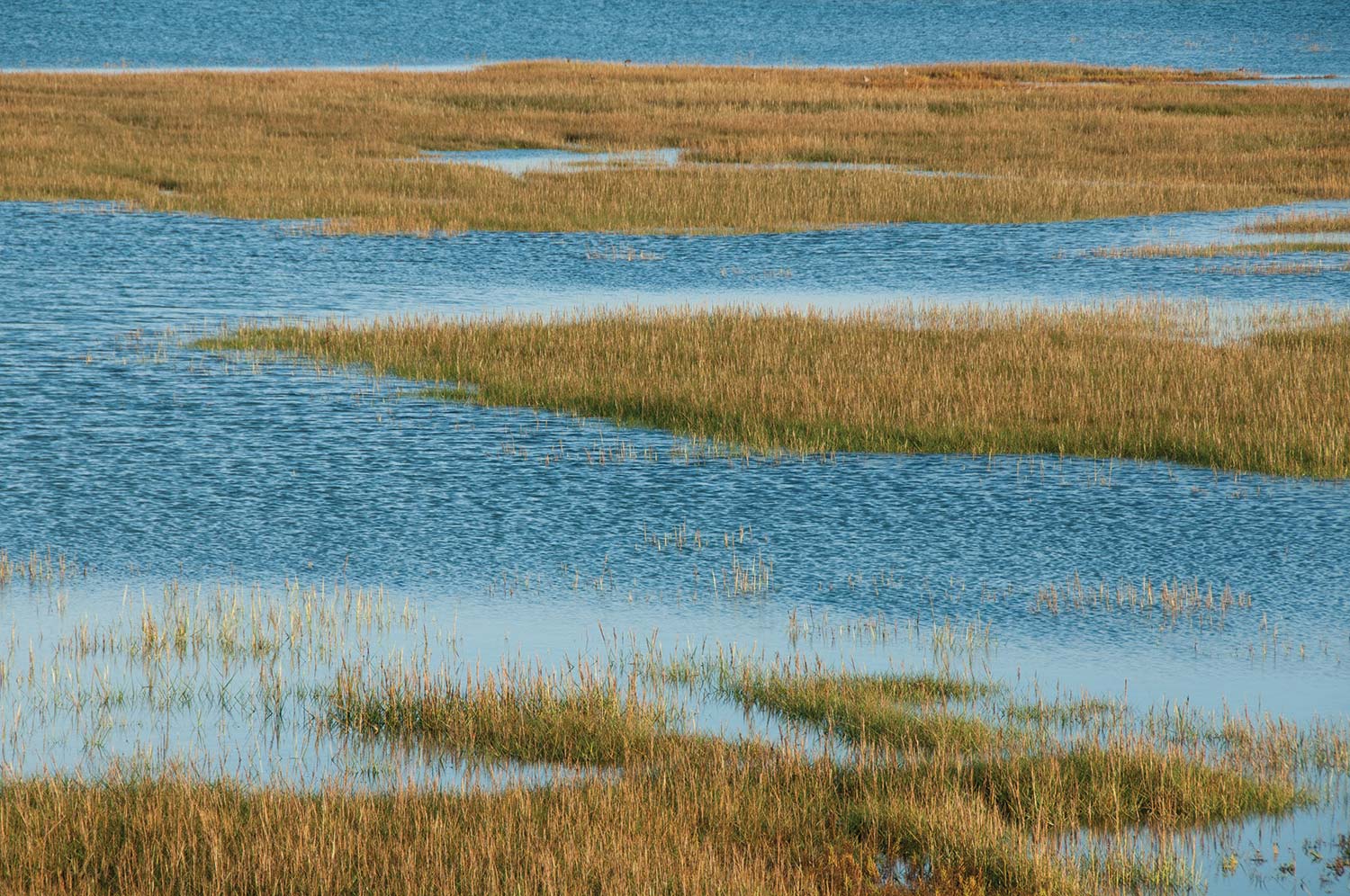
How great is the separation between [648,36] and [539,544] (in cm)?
15495

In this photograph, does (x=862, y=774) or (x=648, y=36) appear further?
(x=648, y=36)

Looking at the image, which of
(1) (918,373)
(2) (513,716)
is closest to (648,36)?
(1) (918,373)

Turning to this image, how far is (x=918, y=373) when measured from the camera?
21203 mm

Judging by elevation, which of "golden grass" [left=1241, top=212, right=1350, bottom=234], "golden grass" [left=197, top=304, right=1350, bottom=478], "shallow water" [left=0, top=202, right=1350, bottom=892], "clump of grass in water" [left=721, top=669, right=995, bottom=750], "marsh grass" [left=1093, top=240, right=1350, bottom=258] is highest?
"clump of grass in water" [left=721, top=669, right=995, bottom=750]

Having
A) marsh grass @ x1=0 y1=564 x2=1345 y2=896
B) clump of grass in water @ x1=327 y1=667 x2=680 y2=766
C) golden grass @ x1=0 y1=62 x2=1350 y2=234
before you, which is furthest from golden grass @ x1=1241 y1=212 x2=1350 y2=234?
clump of grass in water @ x1=327 y1=667 x2=680 y2=766

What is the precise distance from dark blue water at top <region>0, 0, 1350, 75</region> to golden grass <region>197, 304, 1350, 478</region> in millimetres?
82531

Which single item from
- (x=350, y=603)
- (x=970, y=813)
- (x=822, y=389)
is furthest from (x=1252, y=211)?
(x=970, y=813)

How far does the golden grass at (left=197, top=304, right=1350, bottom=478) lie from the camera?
60.5 ft

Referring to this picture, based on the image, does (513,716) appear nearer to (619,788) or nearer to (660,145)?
(619,788)

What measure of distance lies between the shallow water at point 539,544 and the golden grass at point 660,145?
1515cm

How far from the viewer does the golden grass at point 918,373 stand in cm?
1845

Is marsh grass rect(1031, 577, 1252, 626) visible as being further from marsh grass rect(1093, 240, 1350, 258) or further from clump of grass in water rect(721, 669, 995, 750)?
marsh grass rect(1093, 240, 1350, 258)

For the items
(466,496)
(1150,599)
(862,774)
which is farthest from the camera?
(466,496)

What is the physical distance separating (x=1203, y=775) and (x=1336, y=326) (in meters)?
16.7
